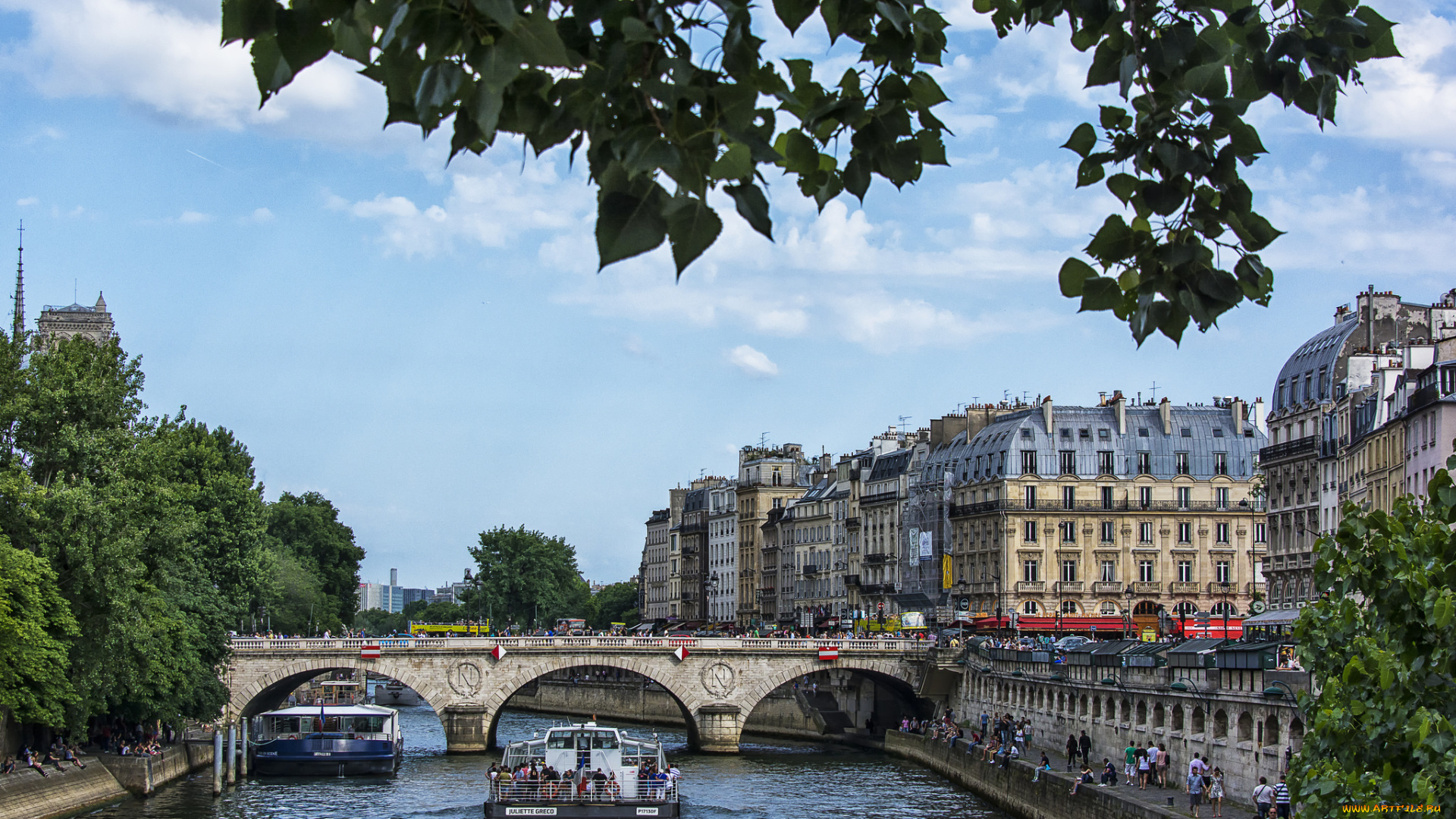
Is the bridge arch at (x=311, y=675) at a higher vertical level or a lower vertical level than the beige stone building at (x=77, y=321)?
lower

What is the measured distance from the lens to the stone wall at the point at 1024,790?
39656 mm

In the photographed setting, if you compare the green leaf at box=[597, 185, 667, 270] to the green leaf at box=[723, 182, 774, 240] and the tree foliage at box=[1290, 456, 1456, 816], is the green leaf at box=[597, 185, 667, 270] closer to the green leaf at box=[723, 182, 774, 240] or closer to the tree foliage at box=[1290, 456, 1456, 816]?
the green leaf at box=[723, 182, 774, 240]

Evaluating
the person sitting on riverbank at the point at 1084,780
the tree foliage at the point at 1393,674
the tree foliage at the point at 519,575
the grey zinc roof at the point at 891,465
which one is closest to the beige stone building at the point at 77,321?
the tree foliage at the point at 519,575

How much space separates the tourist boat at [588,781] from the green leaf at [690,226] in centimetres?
4665

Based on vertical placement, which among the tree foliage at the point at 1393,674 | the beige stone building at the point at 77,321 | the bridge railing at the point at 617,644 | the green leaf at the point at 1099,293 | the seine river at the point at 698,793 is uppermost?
the beige stone building at the point at 77,321

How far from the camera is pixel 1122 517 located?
99.2m

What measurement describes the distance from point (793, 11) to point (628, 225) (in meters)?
1.38

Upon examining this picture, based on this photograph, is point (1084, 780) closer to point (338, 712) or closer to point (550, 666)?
point (338, 712)

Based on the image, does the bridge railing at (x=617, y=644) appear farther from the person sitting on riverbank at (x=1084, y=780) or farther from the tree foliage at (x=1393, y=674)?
the tree foliage at (x=1393, y=674)

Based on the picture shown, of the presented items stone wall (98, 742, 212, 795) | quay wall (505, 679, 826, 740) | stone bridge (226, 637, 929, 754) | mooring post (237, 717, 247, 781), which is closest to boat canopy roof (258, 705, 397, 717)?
mooring post (237, 717, 247, 781)

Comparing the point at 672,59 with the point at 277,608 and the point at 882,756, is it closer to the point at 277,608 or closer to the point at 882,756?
the point at 882,756

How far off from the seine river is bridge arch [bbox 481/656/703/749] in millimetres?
2519

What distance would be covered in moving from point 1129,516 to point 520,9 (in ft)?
320

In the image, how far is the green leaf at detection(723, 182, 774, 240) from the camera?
4707mm
